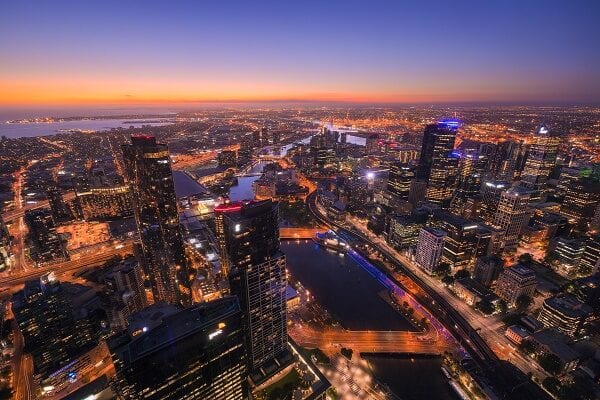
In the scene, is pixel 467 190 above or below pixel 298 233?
above

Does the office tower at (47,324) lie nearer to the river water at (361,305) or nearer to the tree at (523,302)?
the river water at (361,305)

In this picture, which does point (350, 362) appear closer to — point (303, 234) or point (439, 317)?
point (439, 317)

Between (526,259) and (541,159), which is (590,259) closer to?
(526,259)

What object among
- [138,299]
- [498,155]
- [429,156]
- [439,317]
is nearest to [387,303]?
[439,317]

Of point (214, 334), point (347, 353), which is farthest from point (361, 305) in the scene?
point (214, 334)

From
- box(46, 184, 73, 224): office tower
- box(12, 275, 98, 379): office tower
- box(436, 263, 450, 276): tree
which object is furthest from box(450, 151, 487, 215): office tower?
box(46, 184, 73, 224): office tower

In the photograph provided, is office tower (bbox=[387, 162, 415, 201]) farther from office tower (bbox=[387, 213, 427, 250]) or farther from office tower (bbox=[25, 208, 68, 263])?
office tower (bbox=[25, 208, 68, 263])
